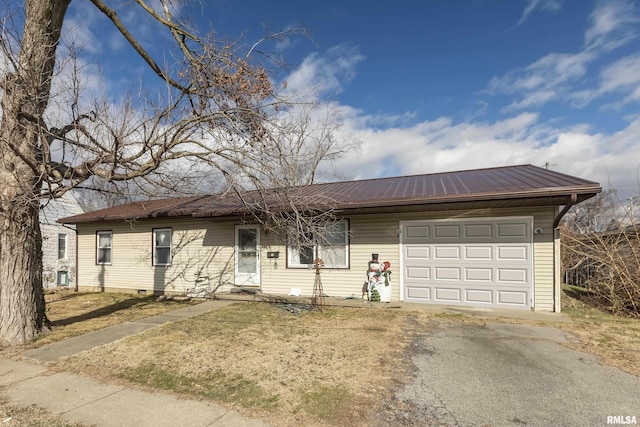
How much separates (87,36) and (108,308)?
674 centimetres

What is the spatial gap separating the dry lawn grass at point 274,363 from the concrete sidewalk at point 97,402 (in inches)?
8.1

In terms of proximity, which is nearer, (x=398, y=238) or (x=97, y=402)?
(x=97, y=402)

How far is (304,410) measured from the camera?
347 centimetres

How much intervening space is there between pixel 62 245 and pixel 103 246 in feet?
23.9

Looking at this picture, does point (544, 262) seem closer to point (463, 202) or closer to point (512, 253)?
point (512, 253)

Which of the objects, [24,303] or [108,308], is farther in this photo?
[108,308]

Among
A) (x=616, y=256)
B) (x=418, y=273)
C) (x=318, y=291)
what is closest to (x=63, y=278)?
(x=318, y=291)

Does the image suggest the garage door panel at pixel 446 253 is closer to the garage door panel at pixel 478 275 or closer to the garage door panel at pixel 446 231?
the garage door panel at pixel 446 231

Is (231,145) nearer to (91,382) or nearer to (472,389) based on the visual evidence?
(91,382)

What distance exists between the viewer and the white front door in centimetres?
1089

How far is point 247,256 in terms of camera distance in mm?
11031

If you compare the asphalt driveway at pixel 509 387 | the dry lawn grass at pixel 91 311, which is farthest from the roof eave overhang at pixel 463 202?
the dry lawn grass at pixel 91 311

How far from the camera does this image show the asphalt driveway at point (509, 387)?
3.35 meters

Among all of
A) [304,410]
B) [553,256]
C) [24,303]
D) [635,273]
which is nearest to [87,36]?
[24,303]
